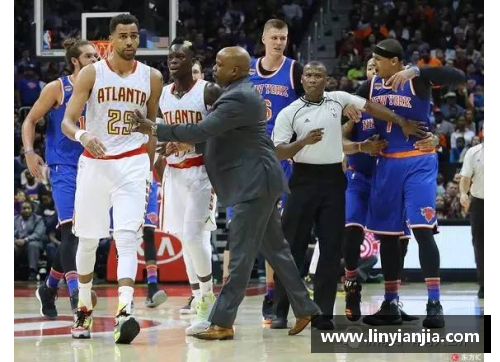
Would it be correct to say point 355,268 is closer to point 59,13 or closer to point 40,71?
point 59,13

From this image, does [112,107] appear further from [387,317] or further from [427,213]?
[387,317]

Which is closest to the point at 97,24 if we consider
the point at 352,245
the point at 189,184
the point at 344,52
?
the point at 189,184

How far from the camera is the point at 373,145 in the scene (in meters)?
8.12

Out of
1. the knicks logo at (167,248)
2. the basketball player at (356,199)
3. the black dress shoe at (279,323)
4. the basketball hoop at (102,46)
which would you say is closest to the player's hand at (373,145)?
the basketball player at (356,199)

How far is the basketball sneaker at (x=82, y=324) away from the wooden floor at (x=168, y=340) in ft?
0.28

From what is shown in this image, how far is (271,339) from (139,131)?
1.94m

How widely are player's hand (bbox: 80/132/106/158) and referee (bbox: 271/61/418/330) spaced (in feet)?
5.18

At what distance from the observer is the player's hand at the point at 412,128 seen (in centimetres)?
799

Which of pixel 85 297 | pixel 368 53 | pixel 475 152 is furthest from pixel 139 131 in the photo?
pixel 368 53

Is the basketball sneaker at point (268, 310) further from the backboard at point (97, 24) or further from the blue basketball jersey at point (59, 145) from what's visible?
the backboard at point (97, 24)

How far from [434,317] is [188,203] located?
233cm

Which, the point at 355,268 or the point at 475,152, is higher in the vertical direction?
the point at 475,152

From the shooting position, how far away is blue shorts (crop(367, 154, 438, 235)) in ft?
26.1
